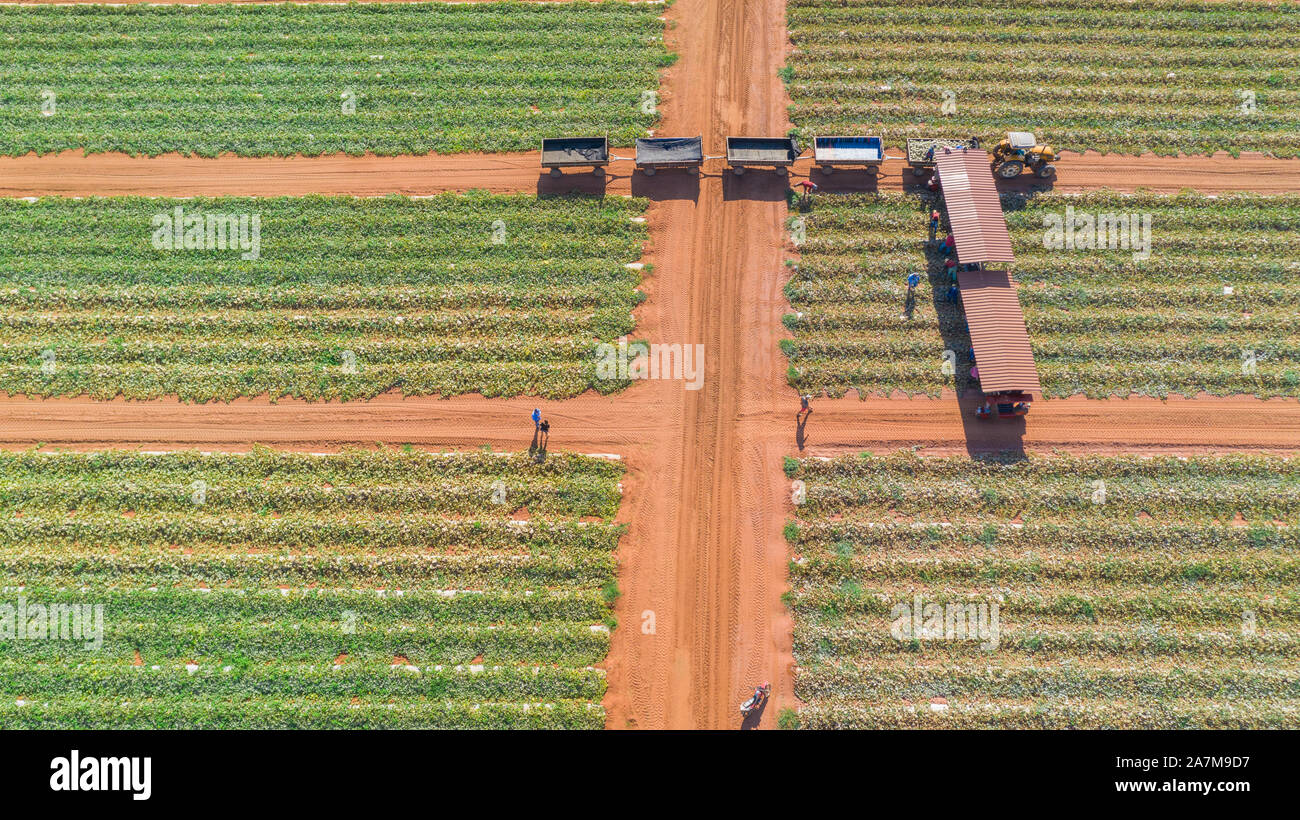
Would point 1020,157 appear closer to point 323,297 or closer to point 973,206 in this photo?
point 973,206

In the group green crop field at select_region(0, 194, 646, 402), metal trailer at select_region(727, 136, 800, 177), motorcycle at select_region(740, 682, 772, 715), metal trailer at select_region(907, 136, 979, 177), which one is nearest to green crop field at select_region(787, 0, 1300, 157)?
metal trailer at select_region(907, 136, 979, 177)

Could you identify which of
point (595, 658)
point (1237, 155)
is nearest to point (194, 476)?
point (595, 658)

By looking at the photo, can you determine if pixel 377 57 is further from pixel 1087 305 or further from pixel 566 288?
pixel 1087 305

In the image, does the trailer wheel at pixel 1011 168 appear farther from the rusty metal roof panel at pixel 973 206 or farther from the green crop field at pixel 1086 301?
the rusty metal roof panel at pixel 973 206

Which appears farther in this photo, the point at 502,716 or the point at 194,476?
the point at 194,476

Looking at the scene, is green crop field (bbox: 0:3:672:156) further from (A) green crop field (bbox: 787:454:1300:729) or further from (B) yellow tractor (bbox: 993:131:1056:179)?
(A) green crop field (bbox: 787:454:1300:729)

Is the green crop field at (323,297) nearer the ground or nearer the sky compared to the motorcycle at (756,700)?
nearer the sky

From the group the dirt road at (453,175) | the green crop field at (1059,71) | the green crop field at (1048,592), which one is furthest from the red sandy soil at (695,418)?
the green crop field at (1059,71)
